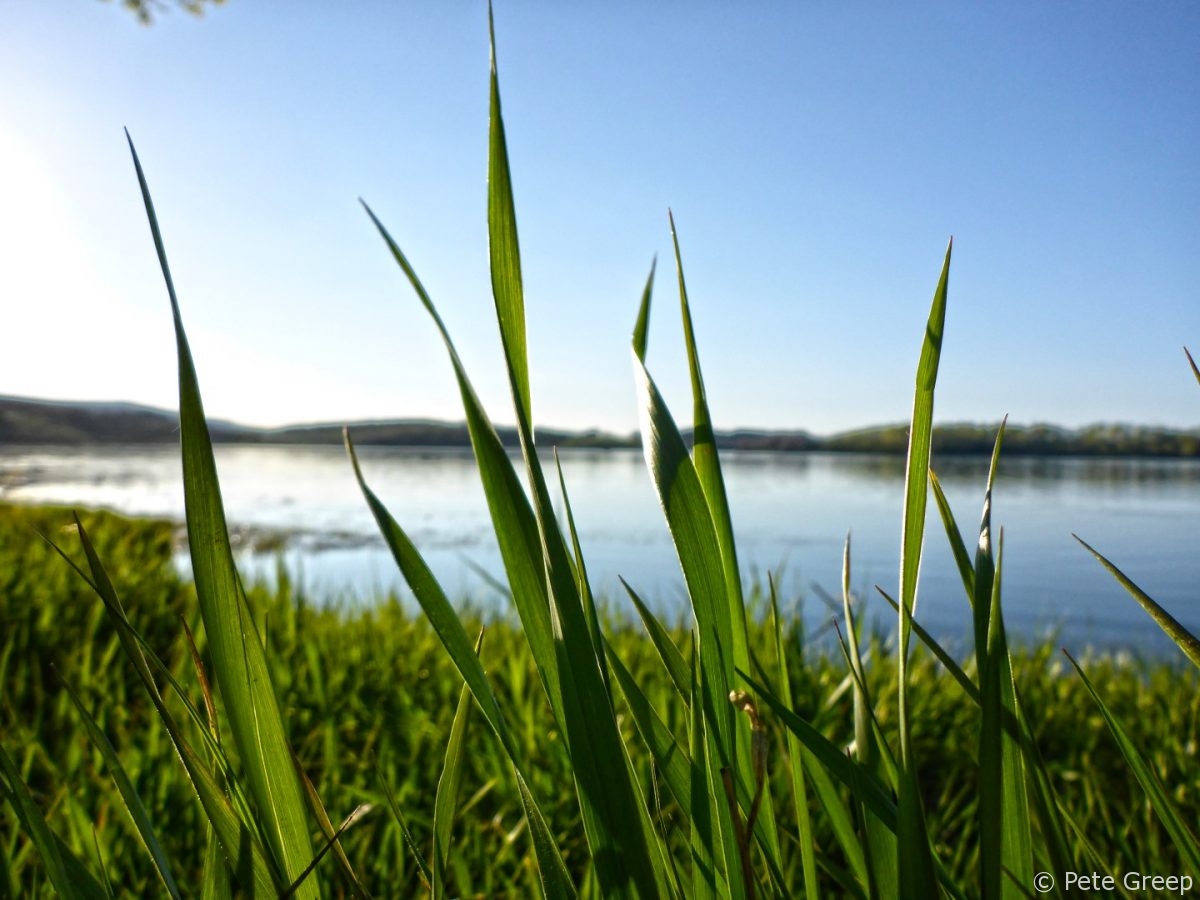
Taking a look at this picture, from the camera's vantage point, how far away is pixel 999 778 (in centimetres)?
34

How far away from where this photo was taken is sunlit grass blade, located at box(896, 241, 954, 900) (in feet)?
1.08

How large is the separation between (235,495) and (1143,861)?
19145mm

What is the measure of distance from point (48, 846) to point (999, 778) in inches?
15.0

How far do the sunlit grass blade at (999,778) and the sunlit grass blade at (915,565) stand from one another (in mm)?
26

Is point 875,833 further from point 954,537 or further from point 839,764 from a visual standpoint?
point 954,537

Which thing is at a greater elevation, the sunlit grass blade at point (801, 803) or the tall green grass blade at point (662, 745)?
the tall green grass blade at point (662, 745)

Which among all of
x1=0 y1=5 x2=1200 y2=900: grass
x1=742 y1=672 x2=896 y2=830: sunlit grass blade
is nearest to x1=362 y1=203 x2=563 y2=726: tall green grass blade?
x1=0 y1=5 x2=1200 y2=900: grass

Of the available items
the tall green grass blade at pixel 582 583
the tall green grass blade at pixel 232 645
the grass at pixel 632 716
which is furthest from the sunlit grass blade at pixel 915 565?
the tall green grass blade at pixel 232 645

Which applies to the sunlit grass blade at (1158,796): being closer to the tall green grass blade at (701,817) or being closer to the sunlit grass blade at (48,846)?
the tall green grass blade at (701,817)

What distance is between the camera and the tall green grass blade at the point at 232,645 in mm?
312

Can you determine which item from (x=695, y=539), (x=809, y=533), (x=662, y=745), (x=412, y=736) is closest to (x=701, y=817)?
(x=662, y=745)

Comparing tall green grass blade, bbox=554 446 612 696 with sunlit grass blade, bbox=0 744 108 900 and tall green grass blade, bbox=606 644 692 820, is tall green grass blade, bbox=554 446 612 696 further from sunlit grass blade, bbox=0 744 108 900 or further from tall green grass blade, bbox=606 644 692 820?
sunlit grass blade, bbox=0 744 108 900

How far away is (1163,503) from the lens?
1574 centimetres

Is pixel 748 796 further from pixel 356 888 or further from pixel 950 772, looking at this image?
pixel 950 772
